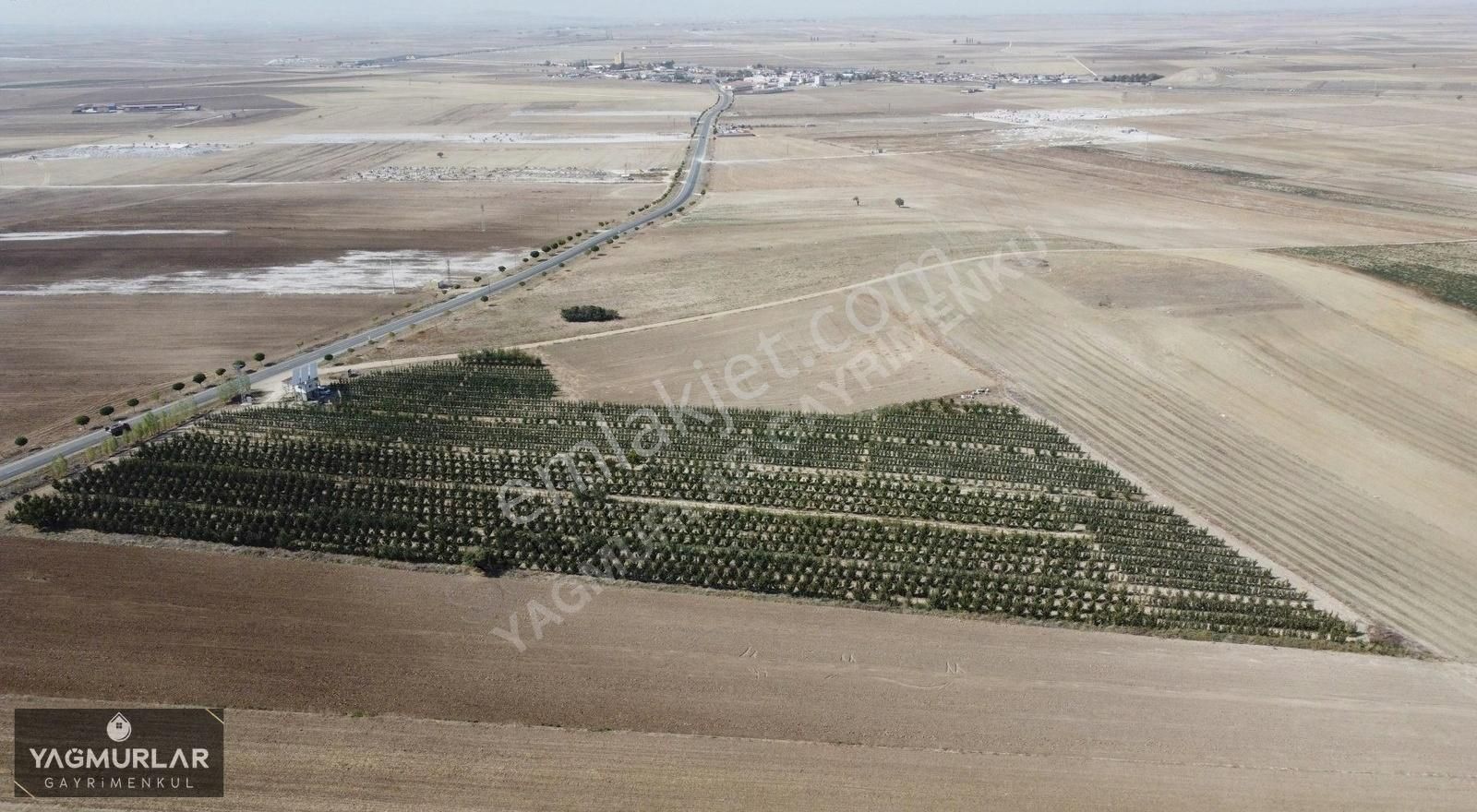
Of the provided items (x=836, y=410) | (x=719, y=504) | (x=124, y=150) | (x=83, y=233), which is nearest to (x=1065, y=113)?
(x=836, y=410)

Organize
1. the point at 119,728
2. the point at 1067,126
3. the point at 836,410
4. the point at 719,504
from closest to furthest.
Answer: the point at 119,728, the point at 719,504, the point at 836,410, the point at 1067,126

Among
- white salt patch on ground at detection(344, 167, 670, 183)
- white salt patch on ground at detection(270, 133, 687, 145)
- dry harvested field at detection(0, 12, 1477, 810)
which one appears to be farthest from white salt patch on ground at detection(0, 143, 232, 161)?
white salt patch on ground at detection(344, 167, 670, 183)

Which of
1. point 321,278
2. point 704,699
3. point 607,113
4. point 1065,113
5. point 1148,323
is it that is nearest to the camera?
point 704,699

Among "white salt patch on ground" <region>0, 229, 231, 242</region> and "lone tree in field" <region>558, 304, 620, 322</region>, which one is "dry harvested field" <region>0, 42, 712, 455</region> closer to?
"white salt patch on ground" <region>0, 229, 231, 242</region>

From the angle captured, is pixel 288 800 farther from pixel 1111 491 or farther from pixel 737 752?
pixel 1111 491

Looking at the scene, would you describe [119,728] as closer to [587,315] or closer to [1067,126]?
[587,315]

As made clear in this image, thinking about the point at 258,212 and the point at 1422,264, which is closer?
the point at 1422,264

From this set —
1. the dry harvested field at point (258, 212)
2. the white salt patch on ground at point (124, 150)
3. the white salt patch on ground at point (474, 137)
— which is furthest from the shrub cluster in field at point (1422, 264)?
the white salt patch on ground at point (124, 150)

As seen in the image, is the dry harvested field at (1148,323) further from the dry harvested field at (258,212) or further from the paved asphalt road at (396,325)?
the dry harvested field at (258,212)
